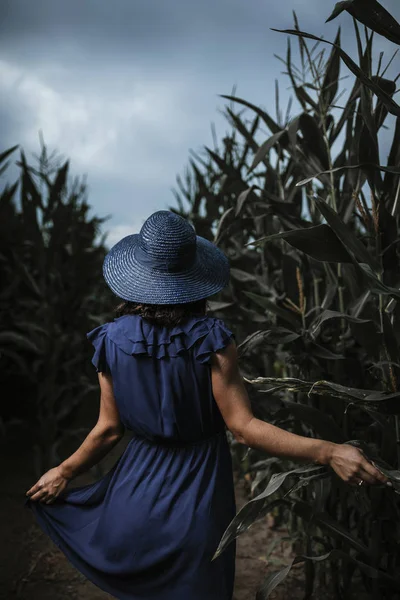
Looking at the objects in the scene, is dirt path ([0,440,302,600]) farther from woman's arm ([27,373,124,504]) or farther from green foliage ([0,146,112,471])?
woman's arm ([27,373,124,504])

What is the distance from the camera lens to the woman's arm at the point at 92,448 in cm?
116

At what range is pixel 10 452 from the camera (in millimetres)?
3271

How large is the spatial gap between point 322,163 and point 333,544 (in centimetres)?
106

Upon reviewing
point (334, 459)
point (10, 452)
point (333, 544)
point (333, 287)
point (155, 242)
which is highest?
point (155, 242)

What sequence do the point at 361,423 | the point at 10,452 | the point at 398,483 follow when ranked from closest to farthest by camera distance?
the point at 398,483 < the point at 361,423 < the point at 10,452

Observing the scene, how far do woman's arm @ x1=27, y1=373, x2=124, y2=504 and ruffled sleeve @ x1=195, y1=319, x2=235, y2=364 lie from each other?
0.69 feet

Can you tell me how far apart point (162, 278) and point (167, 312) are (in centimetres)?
6

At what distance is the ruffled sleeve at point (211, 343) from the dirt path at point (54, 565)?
1159 mm

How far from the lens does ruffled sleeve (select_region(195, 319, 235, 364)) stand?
1.03m

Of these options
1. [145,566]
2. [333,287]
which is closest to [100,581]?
[145,566]

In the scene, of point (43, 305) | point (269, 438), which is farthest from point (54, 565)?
point (269, 438)

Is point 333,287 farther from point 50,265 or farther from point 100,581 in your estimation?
point 50,265

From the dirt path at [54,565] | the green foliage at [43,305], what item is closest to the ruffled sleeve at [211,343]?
the dirt path at [54,565]

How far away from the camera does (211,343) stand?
3.38ft
